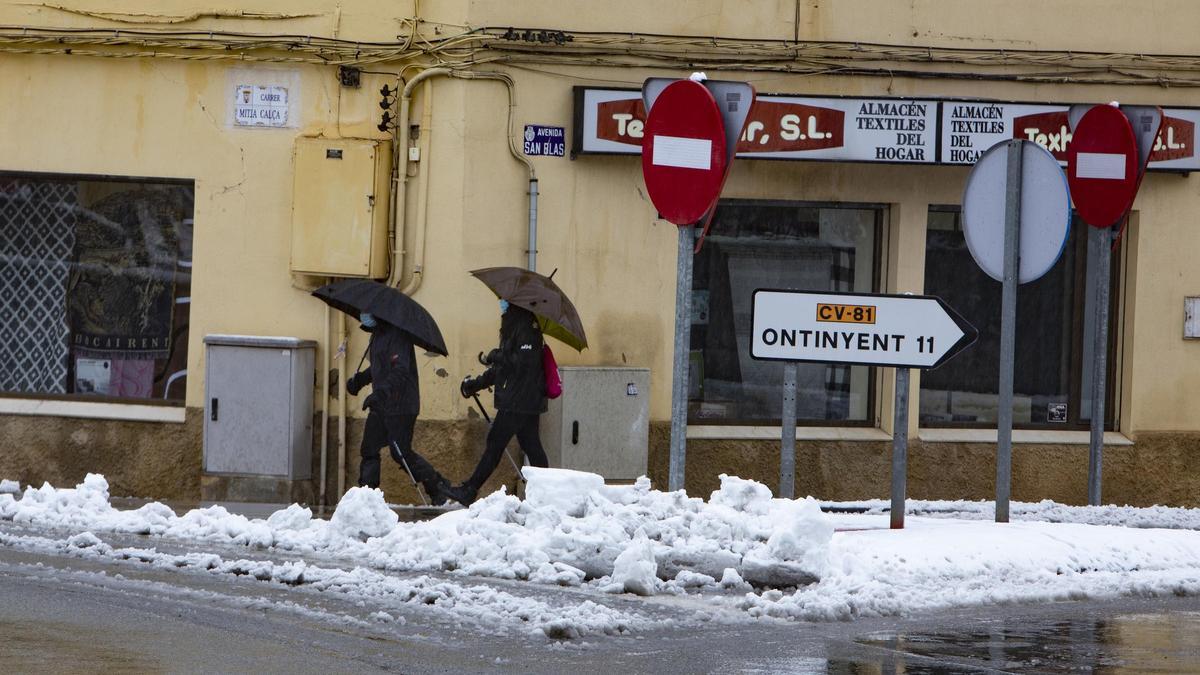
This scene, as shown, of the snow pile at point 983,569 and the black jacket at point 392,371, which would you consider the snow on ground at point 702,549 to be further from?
the black jacket at point 392,371

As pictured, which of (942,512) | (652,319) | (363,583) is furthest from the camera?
(652,319)

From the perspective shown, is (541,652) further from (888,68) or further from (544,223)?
(888,68)

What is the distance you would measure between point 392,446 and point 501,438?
0.79 metres

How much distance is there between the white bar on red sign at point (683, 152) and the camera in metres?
8.81

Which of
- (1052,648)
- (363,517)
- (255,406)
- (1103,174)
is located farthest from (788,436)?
(255,406)

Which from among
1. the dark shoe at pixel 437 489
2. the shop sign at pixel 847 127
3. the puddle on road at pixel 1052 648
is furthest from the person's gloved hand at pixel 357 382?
the puddle on road at pixel 1052 648

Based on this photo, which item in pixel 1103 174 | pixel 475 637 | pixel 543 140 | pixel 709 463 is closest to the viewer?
pixel 475 637

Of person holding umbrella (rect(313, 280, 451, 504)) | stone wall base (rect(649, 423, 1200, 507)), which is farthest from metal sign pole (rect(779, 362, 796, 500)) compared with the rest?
stone wall base (rect(649, 423, 1200, 507))

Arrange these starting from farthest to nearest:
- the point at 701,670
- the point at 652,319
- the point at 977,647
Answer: the point at 652,319
the point at 977,647
the point at 701,670

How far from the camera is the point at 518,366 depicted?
11586mm

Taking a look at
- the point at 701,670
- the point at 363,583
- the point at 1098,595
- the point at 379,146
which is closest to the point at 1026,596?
the point at 1098,595

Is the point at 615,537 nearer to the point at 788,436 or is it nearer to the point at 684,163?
the point at 788,436

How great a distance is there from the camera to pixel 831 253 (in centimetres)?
1352

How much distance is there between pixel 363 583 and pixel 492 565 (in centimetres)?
69
